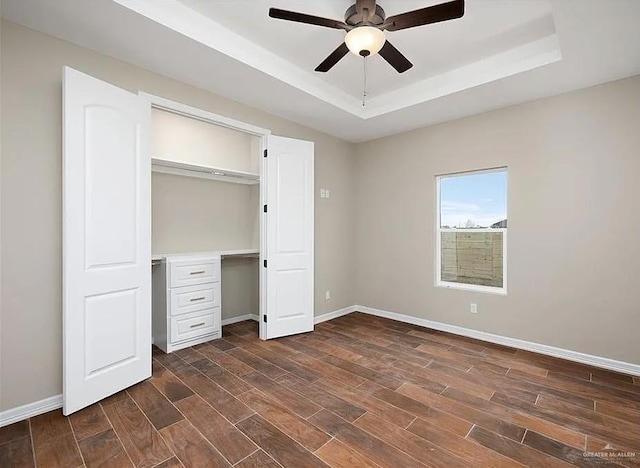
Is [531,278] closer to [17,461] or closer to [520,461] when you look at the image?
[520,461]

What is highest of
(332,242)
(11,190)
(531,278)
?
(11,190)

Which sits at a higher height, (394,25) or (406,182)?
(394,25)

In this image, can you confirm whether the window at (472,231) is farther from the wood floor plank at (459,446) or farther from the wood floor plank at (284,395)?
the wood floor plank at (284,395)

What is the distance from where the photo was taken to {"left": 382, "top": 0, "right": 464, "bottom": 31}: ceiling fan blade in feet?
5.91

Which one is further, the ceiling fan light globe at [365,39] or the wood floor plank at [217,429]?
the ceiling fan light globe at [365,39]

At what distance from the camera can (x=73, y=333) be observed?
221cm

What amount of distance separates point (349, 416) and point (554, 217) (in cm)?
285

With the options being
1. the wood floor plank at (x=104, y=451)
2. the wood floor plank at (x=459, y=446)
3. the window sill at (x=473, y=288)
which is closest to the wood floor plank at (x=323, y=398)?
the wood floor plank at (x=459, y=446)

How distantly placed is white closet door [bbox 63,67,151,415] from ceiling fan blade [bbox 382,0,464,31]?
2119mm

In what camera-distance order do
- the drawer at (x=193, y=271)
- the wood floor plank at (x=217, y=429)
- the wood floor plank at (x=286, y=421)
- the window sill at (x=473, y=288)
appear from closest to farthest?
the wood floor plank at (x=217, y=429) < the wood floor plank at (x=286, y=421) < the drawer at (x=193, y=271) < the window sill at (x=473, y=288)

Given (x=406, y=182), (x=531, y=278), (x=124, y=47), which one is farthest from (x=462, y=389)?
(x=124, y=47)

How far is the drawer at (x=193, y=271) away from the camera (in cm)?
338

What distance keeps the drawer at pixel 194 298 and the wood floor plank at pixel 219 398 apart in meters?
0.89

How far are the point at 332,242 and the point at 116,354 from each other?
301cm
